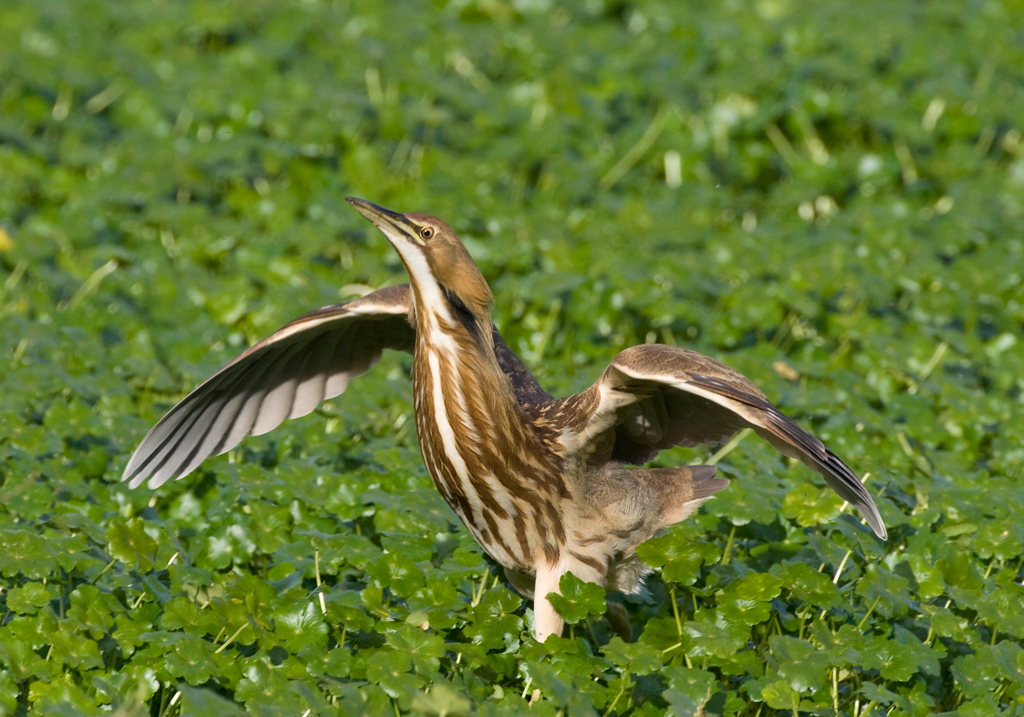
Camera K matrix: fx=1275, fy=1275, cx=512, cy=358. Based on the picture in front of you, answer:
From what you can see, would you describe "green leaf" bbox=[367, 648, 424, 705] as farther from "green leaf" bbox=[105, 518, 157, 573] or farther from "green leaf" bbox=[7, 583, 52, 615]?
"green leaf" bbox=[7, 583, 52, 615]

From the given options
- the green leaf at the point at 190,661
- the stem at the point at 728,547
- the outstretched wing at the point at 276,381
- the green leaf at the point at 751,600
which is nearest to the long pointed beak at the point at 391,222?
the outstretched wing at the point at 276,381

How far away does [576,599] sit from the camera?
378cm

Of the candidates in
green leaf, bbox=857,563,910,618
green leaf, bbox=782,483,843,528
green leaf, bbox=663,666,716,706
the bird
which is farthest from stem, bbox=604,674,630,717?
green leaf, bbox=782,483,843,528

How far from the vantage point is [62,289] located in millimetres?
6172

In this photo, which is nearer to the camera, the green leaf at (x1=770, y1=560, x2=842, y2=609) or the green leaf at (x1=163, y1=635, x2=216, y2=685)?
the green leaf at (x1=163, y1=635, x2=216, y2=685)

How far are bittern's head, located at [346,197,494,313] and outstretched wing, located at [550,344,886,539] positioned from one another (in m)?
0.47

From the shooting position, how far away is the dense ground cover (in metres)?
3.76

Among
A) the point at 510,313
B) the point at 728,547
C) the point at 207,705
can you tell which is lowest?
the point at 510,313

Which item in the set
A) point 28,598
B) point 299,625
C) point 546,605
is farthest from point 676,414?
point 28,598

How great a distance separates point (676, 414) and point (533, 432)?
18.5 inches

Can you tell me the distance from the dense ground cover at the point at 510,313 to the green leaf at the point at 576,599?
0.10 ft

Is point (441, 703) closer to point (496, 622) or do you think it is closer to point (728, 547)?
point (496, 622)

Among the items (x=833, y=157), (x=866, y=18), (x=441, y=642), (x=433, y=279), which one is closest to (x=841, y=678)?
(x=441, y=642)

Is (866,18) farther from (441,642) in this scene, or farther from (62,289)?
(441,642)
